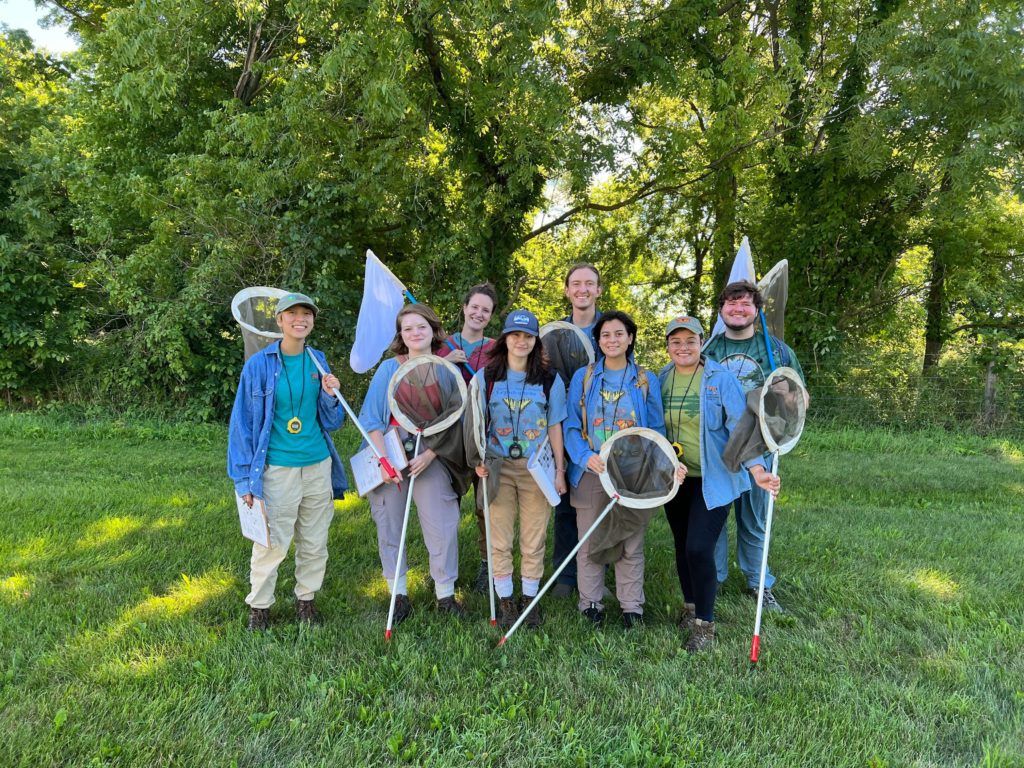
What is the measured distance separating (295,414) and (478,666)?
1.89 meters

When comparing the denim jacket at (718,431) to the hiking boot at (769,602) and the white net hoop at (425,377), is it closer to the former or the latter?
the hiking boot at (769,602)

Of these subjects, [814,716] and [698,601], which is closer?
[814,716]

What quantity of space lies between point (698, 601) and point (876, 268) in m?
11.1

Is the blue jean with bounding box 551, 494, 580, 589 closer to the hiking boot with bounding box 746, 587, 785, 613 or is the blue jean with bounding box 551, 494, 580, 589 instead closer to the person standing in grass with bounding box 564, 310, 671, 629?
the person standing in grass with bounding box 564, 310, 671, 629

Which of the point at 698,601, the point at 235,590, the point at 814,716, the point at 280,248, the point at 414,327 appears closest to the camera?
the point at 814,716

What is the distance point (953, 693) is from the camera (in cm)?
312

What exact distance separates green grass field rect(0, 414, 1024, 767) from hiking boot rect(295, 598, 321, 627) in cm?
13

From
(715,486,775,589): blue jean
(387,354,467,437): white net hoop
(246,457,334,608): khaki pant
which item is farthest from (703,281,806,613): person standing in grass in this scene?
(246,457,334,608): khaki pant

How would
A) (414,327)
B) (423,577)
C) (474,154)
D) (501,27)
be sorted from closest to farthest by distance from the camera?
(414,327)
(423,577)
(501,27)
(474,154)

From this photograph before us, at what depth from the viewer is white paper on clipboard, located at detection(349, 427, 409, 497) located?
12.7 feet

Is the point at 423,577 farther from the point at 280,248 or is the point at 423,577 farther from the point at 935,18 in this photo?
the point at 935,18

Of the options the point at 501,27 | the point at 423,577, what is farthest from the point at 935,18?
the point at 423,577

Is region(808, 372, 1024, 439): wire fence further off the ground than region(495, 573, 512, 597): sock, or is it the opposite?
region(808, 372, 1024, 439): wire fence

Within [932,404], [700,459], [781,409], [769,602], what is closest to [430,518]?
[700,459]
